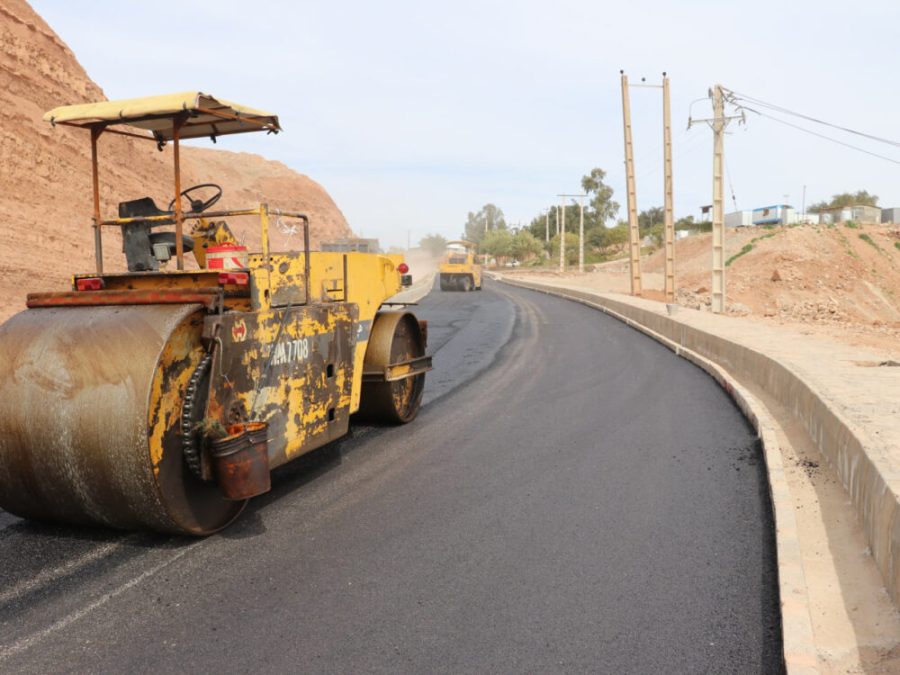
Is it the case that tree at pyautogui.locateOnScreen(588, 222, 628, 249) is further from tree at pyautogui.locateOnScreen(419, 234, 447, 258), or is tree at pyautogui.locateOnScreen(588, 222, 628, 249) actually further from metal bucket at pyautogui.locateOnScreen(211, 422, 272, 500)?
metal bucket at pyautogui.locateOnScreen(211, 422, 272, 500)

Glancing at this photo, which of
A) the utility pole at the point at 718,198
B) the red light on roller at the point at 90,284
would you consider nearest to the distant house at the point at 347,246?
the utility pole at the point at 718,198

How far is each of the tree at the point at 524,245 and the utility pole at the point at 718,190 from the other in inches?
3451

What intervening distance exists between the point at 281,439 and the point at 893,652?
12.3ft

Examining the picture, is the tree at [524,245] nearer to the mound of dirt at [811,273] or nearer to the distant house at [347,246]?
the mound of dirt at [811,273]

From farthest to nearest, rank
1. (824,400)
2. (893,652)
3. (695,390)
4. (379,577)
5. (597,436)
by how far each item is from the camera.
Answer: (695,390) < (597,436) < (824,400) < (379,577) < (893,652)

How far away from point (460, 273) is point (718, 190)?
19809 millimetres

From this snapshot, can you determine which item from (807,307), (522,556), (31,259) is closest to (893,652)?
(522,556)

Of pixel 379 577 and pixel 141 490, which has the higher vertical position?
pixel 141 490

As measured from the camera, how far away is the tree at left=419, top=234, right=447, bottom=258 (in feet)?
378

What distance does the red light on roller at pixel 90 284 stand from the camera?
529cm

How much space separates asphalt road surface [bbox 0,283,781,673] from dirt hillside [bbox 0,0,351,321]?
1695 centimetres

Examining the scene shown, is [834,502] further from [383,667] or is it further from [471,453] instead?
[383,667]

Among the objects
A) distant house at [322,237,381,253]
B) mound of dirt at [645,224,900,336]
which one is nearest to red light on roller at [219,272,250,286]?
distant house at [322,237,381,253]

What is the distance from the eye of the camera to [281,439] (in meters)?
5.36
